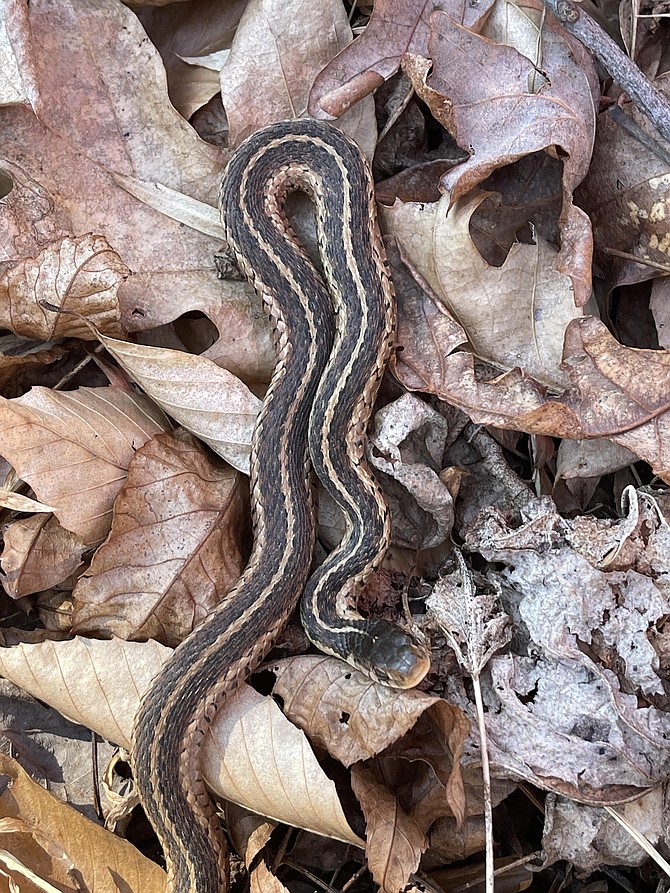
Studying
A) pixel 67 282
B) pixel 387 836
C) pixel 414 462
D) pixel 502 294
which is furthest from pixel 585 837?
pixel 67 282

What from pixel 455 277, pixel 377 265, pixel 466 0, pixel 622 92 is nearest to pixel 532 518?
pixel 455 277

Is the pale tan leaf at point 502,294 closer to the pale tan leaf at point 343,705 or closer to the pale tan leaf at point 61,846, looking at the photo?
the pale tan leaf at point 343,705

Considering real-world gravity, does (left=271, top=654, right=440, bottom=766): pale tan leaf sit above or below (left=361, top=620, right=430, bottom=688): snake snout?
below

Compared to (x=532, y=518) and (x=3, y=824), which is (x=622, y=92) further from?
(x=3, y=824)

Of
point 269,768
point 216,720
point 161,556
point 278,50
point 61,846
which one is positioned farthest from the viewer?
point 278,50

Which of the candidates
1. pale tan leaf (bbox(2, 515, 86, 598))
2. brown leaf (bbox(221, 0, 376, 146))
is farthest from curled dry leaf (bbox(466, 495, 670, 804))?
brown leaf (bbox(221, 0, 376, 146))

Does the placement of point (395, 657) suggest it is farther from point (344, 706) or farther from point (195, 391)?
point (195, 391)

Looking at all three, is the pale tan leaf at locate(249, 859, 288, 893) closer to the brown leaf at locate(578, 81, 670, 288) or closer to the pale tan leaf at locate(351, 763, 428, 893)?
the pale tan leaf at locate(351, 763, 428, 893)
